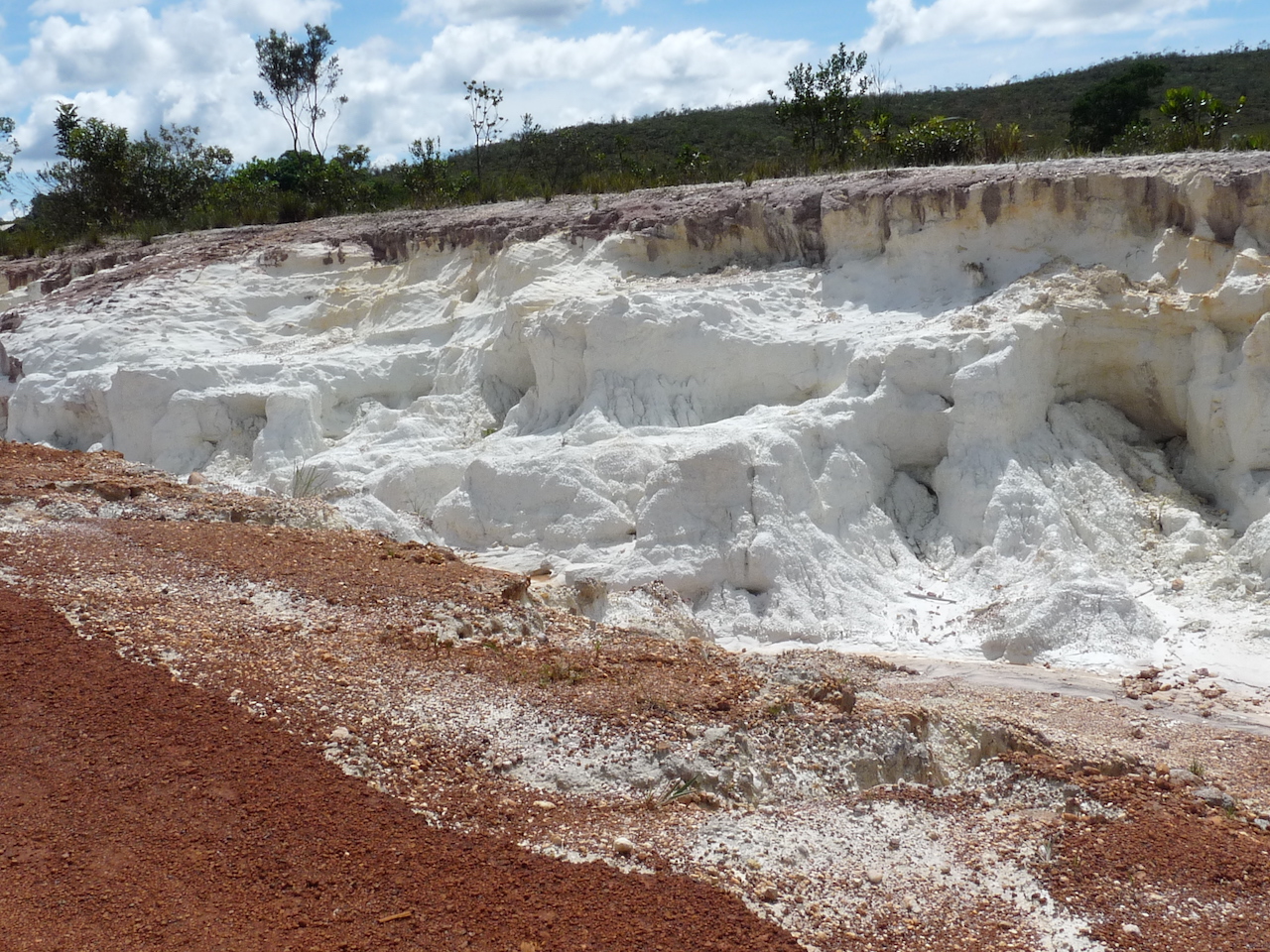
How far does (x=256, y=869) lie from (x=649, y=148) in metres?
32.6

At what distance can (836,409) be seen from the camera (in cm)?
915

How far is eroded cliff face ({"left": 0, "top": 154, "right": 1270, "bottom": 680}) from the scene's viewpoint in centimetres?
802

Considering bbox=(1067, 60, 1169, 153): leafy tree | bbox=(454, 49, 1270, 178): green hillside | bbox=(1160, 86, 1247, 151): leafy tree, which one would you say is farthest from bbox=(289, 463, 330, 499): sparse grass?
bbox=(1067, 60, 1169, 153): leafy tree

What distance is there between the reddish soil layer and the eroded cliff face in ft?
12.6

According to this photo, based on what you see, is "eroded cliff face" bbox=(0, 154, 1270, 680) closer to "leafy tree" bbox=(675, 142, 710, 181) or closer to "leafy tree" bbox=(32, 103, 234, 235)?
"leafy tree" bbox=(675, 142, 710, 181)

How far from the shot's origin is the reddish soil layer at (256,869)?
3289 mm

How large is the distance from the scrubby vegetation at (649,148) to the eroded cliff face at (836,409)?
1.67 metres

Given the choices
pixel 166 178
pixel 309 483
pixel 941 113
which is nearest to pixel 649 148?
pixel 941 113

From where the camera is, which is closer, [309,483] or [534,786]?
[534,786]

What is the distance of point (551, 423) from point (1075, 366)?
493cm

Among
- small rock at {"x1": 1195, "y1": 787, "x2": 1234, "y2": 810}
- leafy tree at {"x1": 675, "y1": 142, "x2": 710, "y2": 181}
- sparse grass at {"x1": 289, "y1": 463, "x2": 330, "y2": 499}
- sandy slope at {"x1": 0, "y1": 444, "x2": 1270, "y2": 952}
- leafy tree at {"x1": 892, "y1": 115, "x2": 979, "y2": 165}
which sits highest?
leafy tree at {"x1": 675, "y1": 142, "x2": 710, "y2": 181}

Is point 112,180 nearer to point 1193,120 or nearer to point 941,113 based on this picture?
point 1193,120

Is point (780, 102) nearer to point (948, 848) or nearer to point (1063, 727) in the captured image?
point (1063, 727)

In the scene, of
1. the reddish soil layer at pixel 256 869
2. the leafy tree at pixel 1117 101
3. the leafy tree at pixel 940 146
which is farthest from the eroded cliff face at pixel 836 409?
the leafy tree at pixel 1117 101
